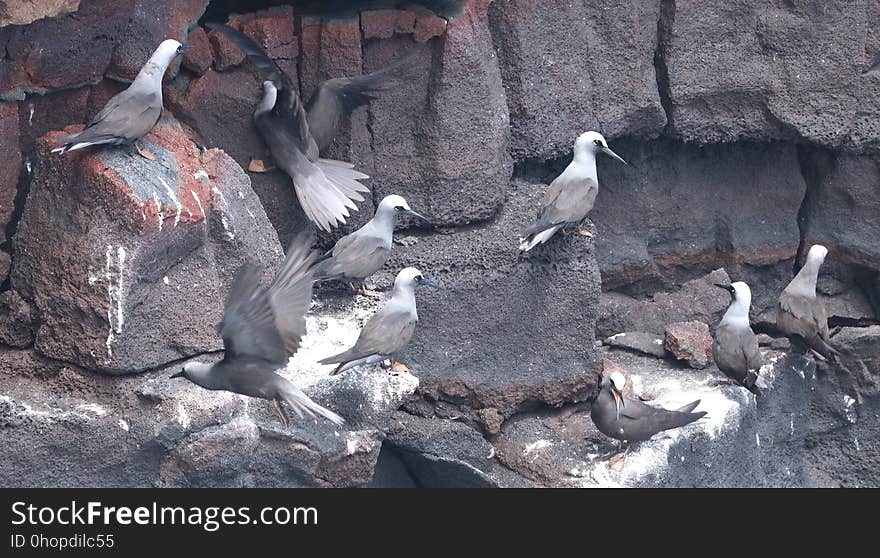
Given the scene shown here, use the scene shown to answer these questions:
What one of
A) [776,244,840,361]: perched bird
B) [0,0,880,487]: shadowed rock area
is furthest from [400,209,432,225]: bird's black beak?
[776,244,840,361]: perched bird

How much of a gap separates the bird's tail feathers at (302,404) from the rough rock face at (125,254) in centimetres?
66

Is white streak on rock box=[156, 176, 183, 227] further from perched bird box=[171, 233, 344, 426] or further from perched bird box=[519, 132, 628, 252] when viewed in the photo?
perched bird box=[519, 132, 628, 252]

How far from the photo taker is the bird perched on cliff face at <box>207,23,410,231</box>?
7.88m

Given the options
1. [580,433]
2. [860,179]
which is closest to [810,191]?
[860,179]

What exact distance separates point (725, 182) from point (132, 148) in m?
4.43

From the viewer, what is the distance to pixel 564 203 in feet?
26.6

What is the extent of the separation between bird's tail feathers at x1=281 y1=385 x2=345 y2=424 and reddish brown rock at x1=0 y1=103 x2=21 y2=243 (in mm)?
1637

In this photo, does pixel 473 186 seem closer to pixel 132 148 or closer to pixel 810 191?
pixel 132 148

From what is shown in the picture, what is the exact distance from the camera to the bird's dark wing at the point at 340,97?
8.04 meters

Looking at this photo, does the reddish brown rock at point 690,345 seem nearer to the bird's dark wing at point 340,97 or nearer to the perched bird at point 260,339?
the bird's dark wing at point 340,97

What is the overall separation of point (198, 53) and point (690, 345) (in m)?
3.37

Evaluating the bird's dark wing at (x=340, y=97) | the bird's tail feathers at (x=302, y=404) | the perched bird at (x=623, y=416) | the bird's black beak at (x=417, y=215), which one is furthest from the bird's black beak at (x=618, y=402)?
the bird's dark wing at (x=340, y=97)

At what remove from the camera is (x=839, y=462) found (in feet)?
33.0

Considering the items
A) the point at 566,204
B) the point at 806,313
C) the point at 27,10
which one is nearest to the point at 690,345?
the point at 806,313
